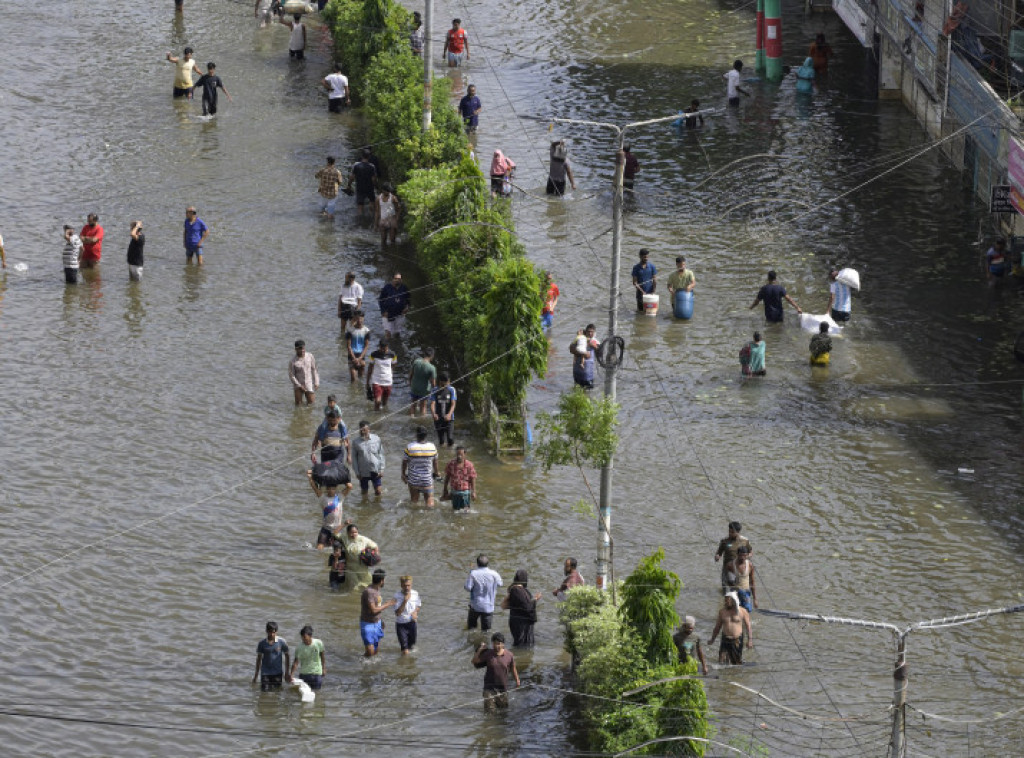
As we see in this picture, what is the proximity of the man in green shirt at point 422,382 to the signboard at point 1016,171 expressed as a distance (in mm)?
10720

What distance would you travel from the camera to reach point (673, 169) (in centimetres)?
3769

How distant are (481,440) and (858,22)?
22.0 m

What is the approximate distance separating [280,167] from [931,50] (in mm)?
14089

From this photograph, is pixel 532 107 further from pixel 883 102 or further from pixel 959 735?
pixel 959 735

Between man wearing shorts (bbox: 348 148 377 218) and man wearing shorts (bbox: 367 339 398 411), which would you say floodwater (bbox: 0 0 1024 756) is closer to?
man wearing shorts (bbox: 367 339 398 411)

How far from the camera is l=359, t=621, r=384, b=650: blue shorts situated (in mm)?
20047

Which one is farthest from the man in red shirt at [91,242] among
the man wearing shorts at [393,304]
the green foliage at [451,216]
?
the man wearing shorts at [393,304]

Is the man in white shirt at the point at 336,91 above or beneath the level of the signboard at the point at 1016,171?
above

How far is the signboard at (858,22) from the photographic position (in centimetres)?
4291

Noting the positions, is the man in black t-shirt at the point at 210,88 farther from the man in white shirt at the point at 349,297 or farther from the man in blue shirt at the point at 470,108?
the man in white shirt at the point at 349,297

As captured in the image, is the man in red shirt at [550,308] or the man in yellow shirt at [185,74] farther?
the man in yellow shirt at [185,74]

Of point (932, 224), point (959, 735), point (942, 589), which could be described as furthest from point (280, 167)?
point (959, 735)

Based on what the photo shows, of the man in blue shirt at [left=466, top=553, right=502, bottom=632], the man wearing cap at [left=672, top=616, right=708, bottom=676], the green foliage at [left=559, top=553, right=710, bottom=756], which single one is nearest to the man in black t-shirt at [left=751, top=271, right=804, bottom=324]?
the man in blue shirt at [left=466, top=553, right=502, bottom=632]

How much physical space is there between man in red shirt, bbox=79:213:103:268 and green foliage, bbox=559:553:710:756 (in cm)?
1547
